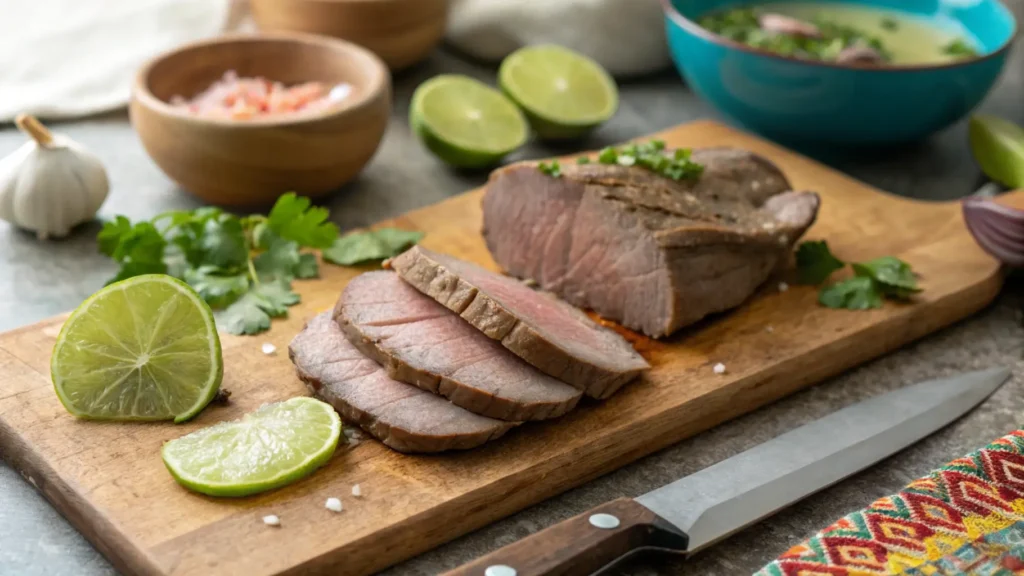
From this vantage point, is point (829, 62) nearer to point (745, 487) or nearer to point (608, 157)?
point (608, 157)

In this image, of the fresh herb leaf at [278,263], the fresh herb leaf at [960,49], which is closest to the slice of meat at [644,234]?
the fresh herb leaf at [278,263]

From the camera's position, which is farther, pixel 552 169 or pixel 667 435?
pixel 552 169

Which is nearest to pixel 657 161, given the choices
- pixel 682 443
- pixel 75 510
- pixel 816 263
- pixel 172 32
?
pixel 816 263

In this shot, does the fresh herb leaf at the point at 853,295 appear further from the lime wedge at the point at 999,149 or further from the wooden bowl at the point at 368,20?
the wooden bowl at the point at 368,20

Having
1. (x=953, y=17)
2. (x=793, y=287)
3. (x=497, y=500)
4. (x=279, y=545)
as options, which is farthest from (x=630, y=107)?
(x=279, y=545)

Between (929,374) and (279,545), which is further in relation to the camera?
(929,374)

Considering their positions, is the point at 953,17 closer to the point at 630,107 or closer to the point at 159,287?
the point at 630,107
